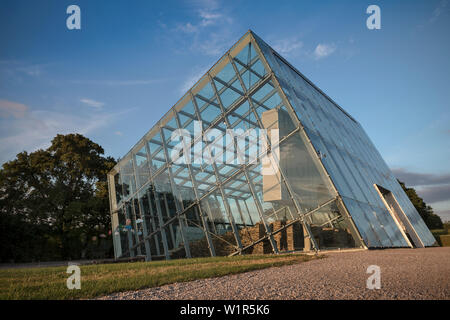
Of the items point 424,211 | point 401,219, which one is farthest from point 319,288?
point 424,211

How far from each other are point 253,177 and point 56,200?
2228 cm

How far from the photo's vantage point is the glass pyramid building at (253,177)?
30.5ft

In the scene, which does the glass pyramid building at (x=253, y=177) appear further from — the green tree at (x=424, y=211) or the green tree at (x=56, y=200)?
the green tree at (x=424, y=211)

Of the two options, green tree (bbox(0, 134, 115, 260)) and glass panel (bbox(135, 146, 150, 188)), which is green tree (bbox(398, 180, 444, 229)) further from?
green tree (bbox(0, 134, 115, 260))

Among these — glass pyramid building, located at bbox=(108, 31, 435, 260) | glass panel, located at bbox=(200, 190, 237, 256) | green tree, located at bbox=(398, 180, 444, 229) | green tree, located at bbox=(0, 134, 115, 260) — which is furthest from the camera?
green tree, located at bbox=(398, 180, 444, 229)

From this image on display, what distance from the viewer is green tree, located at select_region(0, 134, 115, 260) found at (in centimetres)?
2308

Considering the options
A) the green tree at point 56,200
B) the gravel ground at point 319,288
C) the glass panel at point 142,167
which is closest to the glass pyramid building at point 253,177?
the glass panel at point 142,167

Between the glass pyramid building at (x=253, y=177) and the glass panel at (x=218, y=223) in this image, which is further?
the glass panel at (x=218, y=223)

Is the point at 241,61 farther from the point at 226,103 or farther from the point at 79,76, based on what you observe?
the point at 79,76

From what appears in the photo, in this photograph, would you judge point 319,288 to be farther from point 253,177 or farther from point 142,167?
point 142,167

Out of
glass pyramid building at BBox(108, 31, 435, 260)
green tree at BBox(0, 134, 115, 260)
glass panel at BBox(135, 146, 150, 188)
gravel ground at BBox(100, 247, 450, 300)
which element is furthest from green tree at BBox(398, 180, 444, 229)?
green tree at BBox(0, 134, 115, 260)

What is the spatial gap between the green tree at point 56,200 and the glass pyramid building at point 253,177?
11.4 meters

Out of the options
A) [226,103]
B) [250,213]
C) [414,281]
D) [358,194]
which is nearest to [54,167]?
[226,103]

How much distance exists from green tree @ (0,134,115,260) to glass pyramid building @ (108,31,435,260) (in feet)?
37.5
